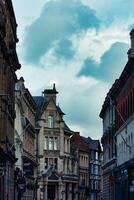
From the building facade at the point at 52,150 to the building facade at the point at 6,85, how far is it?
6698 cm

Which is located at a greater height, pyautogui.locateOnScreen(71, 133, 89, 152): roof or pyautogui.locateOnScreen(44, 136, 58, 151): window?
pyautogui.locateOnScreen(71, 133, 89, 152): roof

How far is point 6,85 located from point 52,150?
81.7m

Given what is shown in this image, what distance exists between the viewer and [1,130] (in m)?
62.8

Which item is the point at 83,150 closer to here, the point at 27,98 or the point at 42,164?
the point at 42,164

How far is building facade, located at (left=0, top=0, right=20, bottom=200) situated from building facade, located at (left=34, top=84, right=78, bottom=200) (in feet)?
220

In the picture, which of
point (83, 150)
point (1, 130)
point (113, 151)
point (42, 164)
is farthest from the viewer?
point (83, 150)

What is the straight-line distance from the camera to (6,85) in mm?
68625

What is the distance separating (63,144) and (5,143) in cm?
8562

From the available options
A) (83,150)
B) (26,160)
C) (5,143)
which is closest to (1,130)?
(5,143)

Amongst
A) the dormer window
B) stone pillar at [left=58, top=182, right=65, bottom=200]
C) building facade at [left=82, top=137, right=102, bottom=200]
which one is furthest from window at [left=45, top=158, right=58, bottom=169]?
building facade at [left=82, top=137, right=102, bottom=200]

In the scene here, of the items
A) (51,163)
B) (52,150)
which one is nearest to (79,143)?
(52,150)

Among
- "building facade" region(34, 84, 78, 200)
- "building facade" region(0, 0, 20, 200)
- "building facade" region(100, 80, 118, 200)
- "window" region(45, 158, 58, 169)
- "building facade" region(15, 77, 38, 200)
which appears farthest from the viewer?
"window" region(45, 158, 58, 169)

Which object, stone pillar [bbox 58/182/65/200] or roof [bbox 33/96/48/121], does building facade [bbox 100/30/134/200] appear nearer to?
stone pillar [bbox 58/182/65/200]

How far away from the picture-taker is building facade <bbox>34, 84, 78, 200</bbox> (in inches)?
5763
